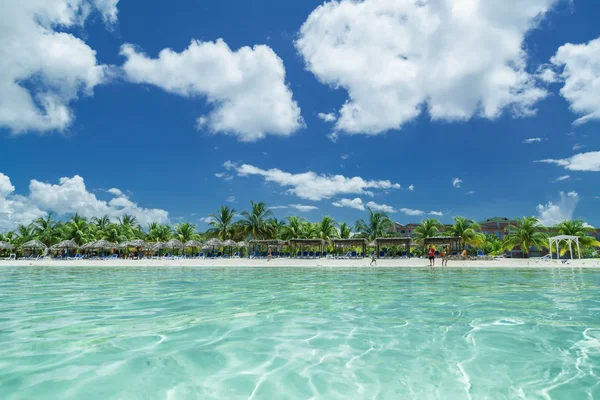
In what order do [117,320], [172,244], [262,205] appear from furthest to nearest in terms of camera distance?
[262,205], [172,244], [117,320]

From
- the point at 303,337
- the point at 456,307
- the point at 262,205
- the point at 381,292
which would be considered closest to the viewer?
the point at 303,337

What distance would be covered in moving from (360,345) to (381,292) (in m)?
5.87

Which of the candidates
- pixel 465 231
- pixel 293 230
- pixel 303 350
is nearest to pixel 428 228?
pixel 465 231

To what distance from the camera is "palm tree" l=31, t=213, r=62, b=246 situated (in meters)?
49.9

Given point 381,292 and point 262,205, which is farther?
point 262,205

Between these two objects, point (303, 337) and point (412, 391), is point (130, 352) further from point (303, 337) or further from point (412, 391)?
point (412, 391)

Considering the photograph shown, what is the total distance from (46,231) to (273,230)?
29757mm

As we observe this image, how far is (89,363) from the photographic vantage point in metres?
4.21

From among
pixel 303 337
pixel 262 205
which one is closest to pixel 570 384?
pixel 303 337

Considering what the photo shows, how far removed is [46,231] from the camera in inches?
1975

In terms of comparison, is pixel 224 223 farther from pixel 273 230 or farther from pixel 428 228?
pixel 428 228

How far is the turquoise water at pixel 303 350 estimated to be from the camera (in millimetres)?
3512

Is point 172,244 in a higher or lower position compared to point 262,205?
lower

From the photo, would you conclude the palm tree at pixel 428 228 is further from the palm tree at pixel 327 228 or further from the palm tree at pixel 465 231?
the palm tree at pixel 327 228
